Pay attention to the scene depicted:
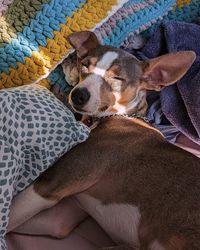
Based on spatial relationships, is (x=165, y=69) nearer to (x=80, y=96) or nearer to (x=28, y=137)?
(x=80, y=96)

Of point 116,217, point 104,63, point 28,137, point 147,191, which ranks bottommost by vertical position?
point 116,217

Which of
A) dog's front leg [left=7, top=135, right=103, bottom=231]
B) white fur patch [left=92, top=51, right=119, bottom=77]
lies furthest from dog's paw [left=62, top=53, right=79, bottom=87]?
dog's front leg [left=7, top=135, right=103, bottom=231]

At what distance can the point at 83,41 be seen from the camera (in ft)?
5.98

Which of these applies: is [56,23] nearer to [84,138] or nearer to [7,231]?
[84,138]

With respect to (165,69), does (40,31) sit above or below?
above

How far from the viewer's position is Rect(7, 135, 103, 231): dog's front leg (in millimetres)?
1553

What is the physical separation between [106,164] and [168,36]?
77 centimetres

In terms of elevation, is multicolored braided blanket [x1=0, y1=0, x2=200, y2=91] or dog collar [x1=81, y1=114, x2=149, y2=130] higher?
multicolored braided blanket [x1=0, y1=0, x2=200, y2=91]

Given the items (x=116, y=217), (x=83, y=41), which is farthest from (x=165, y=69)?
(x=116, y=217)

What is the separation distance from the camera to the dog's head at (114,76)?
5.60ft

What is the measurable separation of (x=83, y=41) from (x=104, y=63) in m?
0.14

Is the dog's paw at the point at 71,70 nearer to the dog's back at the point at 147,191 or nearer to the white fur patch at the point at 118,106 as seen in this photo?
the white fur patch at the point at 118,106

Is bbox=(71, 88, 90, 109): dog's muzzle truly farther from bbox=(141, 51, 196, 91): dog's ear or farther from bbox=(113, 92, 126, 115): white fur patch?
bbox=(141, 51, 196, 91): dog's ear

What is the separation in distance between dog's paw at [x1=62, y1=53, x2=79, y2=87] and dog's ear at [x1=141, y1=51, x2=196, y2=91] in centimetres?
27
